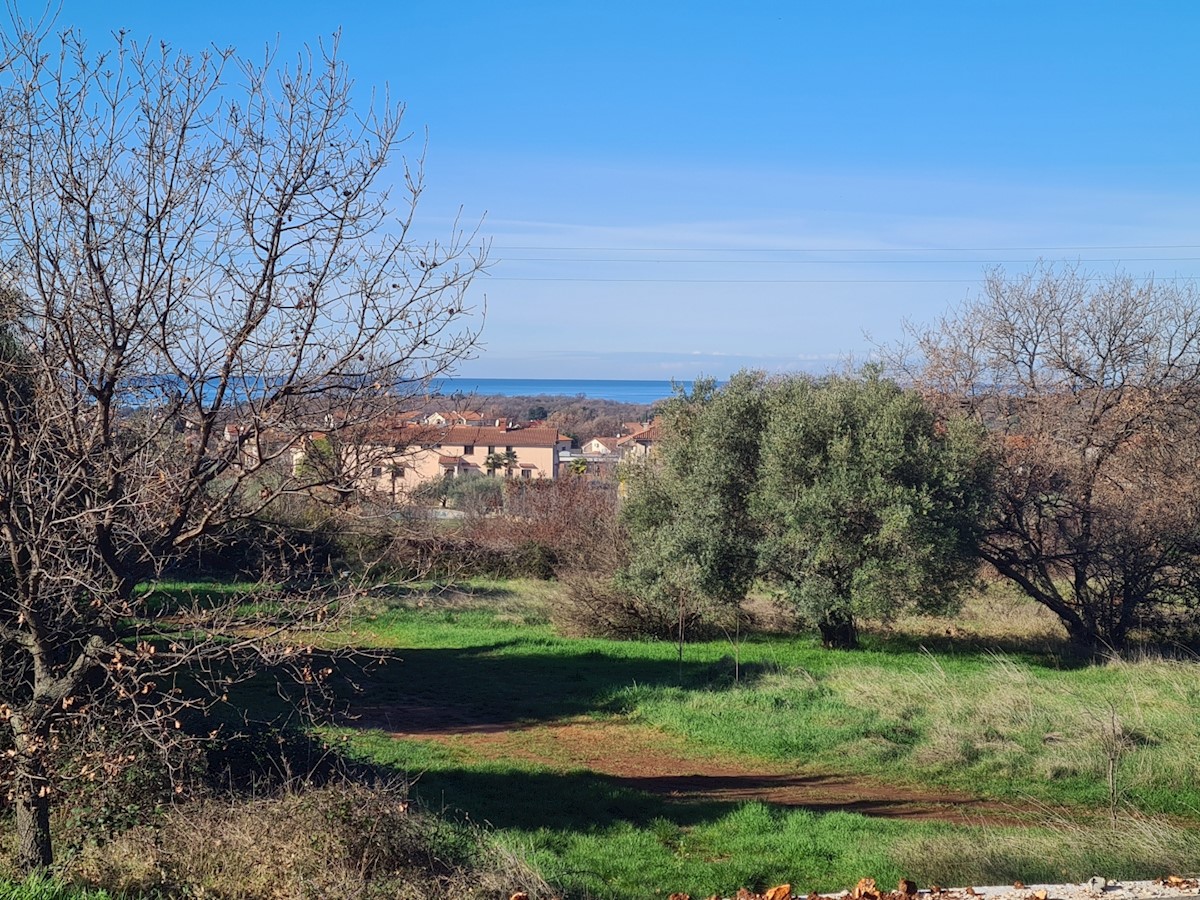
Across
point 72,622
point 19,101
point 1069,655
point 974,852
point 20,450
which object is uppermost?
point 19,101

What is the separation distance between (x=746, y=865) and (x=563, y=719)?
6117mm

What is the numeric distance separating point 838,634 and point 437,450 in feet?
44.0

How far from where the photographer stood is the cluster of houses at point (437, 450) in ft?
20.5

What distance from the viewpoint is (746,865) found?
26.1 ft

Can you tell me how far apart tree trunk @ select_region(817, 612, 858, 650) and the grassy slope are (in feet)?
1.29

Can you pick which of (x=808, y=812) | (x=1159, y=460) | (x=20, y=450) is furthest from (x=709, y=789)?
(x=1159, y=460)

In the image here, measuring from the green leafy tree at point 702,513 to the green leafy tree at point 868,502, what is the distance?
0.72 m

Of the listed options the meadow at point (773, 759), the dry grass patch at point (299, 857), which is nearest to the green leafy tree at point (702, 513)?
the meadow at point (773, 759)

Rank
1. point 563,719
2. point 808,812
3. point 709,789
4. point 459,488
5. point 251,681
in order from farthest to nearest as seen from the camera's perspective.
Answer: point 459,488 → point 251,681 → point 563,719 → point 709,789 → point 808,812

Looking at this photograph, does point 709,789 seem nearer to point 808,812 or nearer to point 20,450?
point 808,812

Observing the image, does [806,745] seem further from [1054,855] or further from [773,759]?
[1054,855]

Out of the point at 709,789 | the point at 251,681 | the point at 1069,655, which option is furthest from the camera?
the point at 1069,655

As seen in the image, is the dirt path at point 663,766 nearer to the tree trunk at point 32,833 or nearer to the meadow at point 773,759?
the meadow at point 773,759

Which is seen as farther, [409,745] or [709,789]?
[409,745]
